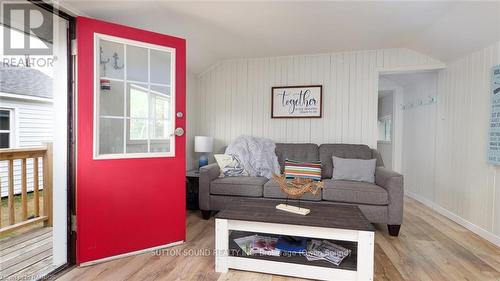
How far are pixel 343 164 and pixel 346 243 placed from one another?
1.01 m

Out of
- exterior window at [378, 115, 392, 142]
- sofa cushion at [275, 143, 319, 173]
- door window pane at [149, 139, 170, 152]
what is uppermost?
exterior window at [378, 115, 392, 142]

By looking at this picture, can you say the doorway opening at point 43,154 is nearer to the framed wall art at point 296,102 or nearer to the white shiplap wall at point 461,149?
the framed wall art at point 296,102

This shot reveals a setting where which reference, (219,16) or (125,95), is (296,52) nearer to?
(219,16)

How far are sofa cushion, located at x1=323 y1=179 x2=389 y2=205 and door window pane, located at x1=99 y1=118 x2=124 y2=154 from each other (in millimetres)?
2019

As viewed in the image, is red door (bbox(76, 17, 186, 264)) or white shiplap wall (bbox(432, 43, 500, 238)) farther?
white shiplap wall (bbox(432, 43, 500, 238))

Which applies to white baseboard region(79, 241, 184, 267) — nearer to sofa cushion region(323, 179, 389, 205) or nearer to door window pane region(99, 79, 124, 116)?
door window pane region(99, 79, 124, 116)

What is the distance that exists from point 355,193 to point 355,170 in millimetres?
423

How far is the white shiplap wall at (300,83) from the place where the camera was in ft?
10.8

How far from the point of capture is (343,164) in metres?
2.87

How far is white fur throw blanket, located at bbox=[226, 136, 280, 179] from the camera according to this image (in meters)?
3.07

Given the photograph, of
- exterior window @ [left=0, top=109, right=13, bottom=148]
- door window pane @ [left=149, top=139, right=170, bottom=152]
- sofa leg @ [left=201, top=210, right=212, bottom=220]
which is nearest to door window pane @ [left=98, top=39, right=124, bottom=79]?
door window pane @ [left=149, top=139, right=170, bottom=152]

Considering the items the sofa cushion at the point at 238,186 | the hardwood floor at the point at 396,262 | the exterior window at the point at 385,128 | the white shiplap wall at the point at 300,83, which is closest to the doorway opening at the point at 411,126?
the exterior window at the point at 385,128

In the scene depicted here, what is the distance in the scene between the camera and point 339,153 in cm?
309

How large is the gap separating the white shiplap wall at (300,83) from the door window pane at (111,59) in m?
1.90
